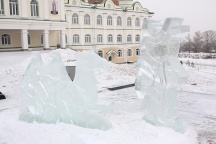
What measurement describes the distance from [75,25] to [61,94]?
74.5ft

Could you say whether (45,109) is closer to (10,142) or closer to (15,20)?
(10,142)

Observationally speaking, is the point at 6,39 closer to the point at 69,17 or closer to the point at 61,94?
the point at 69,17

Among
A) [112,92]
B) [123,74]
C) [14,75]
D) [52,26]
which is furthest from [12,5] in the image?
[112,92]

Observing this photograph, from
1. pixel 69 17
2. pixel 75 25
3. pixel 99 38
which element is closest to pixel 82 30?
pixel 75 25

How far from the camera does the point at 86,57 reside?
765 cm

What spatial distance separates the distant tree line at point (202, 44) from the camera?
67125 mm

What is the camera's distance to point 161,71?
25.3ft

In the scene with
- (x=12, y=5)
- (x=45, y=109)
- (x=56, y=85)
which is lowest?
(x=45, y=109)

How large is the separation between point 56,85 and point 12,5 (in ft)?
58.1

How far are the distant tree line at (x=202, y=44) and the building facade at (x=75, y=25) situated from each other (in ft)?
107

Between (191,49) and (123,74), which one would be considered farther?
(191,49)

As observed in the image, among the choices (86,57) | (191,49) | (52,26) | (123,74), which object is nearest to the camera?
(86,57)

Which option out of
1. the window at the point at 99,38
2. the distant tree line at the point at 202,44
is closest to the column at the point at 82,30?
the window at the point at 99,38

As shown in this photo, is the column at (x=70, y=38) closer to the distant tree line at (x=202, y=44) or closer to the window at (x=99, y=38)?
the window at (x=99, y=38)
